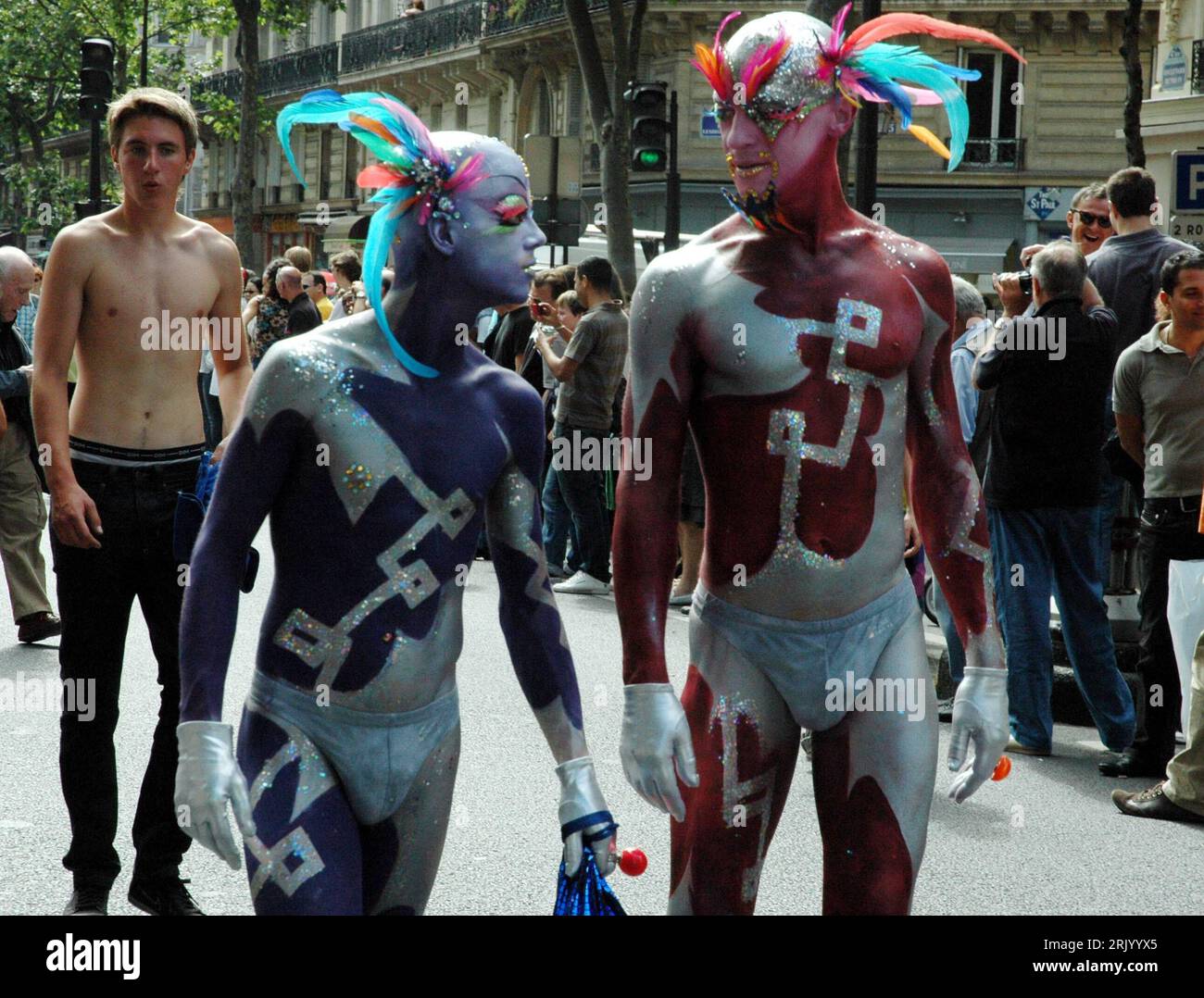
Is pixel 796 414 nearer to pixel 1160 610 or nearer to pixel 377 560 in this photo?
pixel 377 560

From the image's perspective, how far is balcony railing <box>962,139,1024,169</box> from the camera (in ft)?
116

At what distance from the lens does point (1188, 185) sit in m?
10.6

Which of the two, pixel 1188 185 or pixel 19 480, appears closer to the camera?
pixel 19 480

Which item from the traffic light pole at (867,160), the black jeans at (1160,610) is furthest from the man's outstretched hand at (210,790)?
the traffic light pole at (867,160)

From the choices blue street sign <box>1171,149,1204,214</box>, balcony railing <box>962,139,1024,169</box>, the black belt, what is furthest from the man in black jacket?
balcony railing <box>962,139,1024,169</box>

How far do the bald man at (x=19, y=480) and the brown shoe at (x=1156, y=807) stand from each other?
5.56 m

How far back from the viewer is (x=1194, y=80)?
26812mm

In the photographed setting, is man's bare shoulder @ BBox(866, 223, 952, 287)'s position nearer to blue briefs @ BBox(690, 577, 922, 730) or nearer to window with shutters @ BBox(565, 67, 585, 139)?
blue briefs @ BBox(690, 577, 922, 730)

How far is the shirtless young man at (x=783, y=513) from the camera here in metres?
3.40

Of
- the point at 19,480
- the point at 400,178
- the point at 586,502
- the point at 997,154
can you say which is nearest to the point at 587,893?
the point at 400,178

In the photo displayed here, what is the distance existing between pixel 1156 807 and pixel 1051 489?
4.78 ft

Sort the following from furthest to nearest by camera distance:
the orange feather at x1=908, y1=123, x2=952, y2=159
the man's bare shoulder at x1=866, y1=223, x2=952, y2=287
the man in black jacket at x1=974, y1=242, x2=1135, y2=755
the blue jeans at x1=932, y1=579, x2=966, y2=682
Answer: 1. the blue jeans at x1=932, y1=579, x2=966, y2=682
2. the man in black jacket at x1=974, y1=242, x2=1135, y2=755
3. the orange feather at x1=908, y1=123, x2=952, y2=159
4. the man's bare shoulder at x1=866, y1=223, x2=952, y2=287
